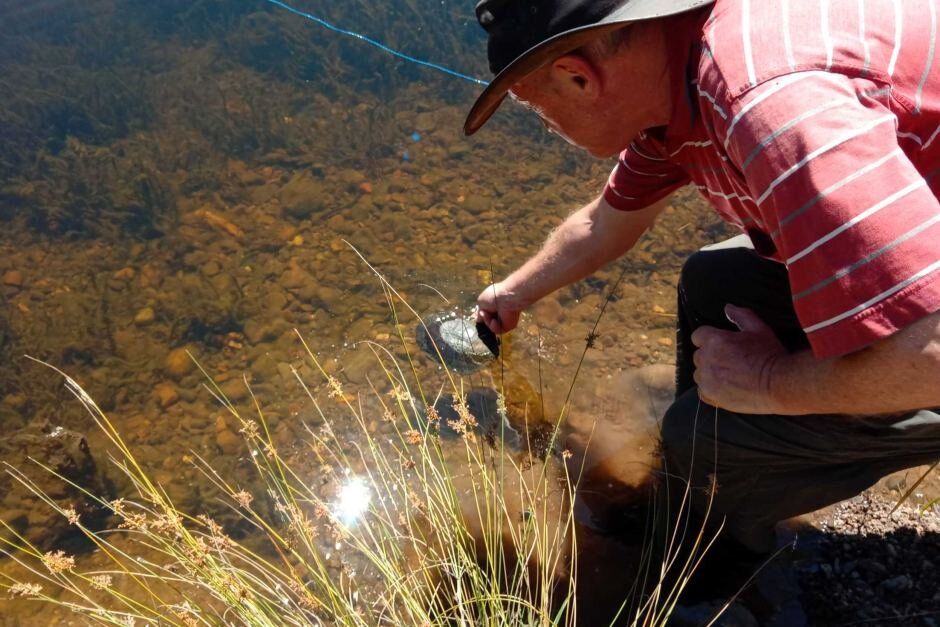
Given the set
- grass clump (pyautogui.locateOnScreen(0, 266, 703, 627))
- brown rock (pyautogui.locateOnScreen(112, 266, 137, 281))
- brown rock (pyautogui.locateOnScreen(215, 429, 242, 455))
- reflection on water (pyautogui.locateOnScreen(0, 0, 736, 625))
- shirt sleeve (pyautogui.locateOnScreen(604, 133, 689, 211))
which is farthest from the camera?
brown rock (pyautogui.locateOnScreen(112, 266, 137, 281))

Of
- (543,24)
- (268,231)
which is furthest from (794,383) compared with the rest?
(268,231)

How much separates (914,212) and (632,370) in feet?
7.49

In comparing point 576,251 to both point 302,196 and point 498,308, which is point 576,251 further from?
point 302,196

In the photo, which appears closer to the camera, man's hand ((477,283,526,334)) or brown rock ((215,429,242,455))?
man's hand ((477,283,526,334))

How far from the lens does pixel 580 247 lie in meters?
2.47

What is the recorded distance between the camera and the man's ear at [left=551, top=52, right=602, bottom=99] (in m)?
1.51

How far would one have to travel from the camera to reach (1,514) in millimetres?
3146

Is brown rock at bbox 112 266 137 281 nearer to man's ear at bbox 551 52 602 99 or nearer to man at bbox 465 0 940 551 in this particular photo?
man at bbox 465 0 940 551

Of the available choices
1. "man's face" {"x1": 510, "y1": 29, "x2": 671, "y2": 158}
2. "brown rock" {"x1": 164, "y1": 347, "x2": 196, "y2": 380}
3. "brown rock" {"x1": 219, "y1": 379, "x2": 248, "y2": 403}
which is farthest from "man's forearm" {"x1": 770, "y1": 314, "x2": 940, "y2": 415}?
"brown rock" {"x1": 164, "y1": 347, "x2": 196, "y2": 380}

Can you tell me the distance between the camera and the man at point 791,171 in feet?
3.87

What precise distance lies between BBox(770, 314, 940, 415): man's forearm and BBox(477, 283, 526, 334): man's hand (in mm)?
1151

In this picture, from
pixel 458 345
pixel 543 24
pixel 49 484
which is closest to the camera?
pixel 543 24

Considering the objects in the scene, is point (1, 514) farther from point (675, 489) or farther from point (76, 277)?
point (675, 489)

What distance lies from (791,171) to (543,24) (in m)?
0.61
